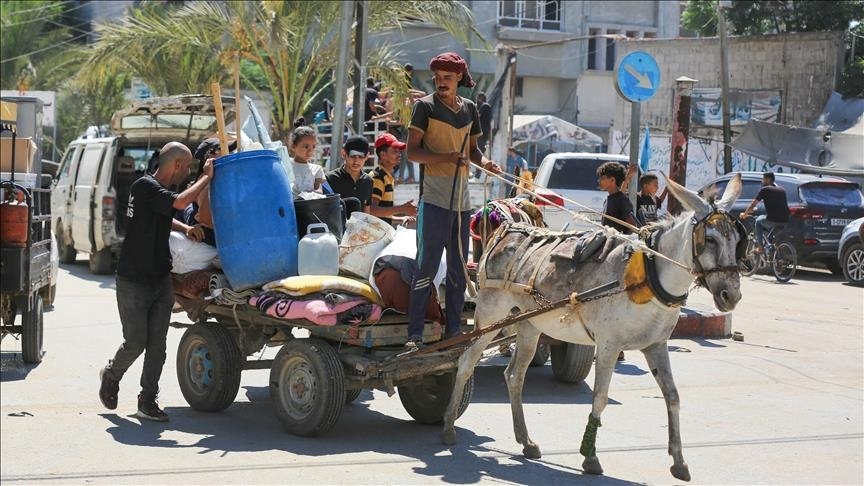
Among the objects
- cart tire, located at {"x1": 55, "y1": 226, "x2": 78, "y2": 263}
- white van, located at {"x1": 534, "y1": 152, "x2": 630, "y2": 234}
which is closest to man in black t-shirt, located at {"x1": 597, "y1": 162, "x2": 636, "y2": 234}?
white van, located at {"x1": 534, "y1": 152, "x2": 630, "y2": 234}

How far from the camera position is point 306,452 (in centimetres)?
773

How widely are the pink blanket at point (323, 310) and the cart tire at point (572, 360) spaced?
10.6ft

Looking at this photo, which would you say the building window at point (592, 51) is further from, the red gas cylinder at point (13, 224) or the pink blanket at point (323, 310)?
the pink blanket at point (323, 310)

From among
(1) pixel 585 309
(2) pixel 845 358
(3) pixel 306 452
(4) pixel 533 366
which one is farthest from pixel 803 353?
(3) pixel 306 452

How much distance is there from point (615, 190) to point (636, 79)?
164 inches

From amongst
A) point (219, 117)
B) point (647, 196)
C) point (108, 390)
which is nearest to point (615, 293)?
point (219, 117)

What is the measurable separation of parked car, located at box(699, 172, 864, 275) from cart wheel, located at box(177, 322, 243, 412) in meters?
15.1

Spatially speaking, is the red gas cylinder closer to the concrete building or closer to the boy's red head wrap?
the boy's red head wrap

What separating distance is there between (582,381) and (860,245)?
12.5 meters

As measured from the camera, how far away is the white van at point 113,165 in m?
17.6

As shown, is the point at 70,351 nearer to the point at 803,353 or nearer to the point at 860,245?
the point at 803,353

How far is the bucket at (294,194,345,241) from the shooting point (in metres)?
8.75

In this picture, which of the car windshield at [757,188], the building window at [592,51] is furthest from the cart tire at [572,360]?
the building window at [592,51]

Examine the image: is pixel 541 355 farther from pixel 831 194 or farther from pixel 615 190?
pixel 831 194
